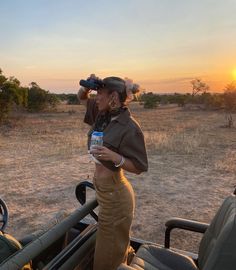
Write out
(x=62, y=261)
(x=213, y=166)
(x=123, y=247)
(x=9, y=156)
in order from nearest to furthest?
(x=62, y=261)
(x=123, y=247)
(x=213, y=166)
(x=9, y=156)

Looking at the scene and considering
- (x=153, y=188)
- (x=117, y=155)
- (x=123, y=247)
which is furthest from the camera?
(x=153, y=188)

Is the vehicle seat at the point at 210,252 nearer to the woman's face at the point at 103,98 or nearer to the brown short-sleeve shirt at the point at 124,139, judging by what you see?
the brown short-sleeve shirt at the point at 124,139

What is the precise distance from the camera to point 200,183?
714 cm

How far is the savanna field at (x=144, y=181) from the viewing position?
5.31 m

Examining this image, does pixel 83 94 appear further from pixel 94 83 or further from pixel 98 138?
pixel 98 138

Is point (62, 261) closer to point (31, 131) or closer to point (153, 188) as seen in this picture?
point (153, 188)

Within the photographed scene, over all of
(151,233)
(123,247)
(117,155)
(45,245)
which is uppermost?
(117,155)

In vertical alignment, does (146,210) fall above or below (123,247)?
below

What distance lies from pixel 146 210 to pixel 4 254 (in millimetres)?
3943

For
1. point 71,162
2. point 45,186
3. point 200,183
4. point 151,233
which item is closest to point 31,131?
point 71,162

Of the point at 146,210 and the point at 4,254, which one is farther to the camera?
the point at 146,210

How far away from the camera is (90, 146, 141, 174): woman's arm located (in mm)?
2428

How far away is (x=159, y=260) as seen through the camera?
259 cm

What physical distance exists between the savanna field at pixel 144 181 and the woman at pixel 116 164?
41 centimetres
